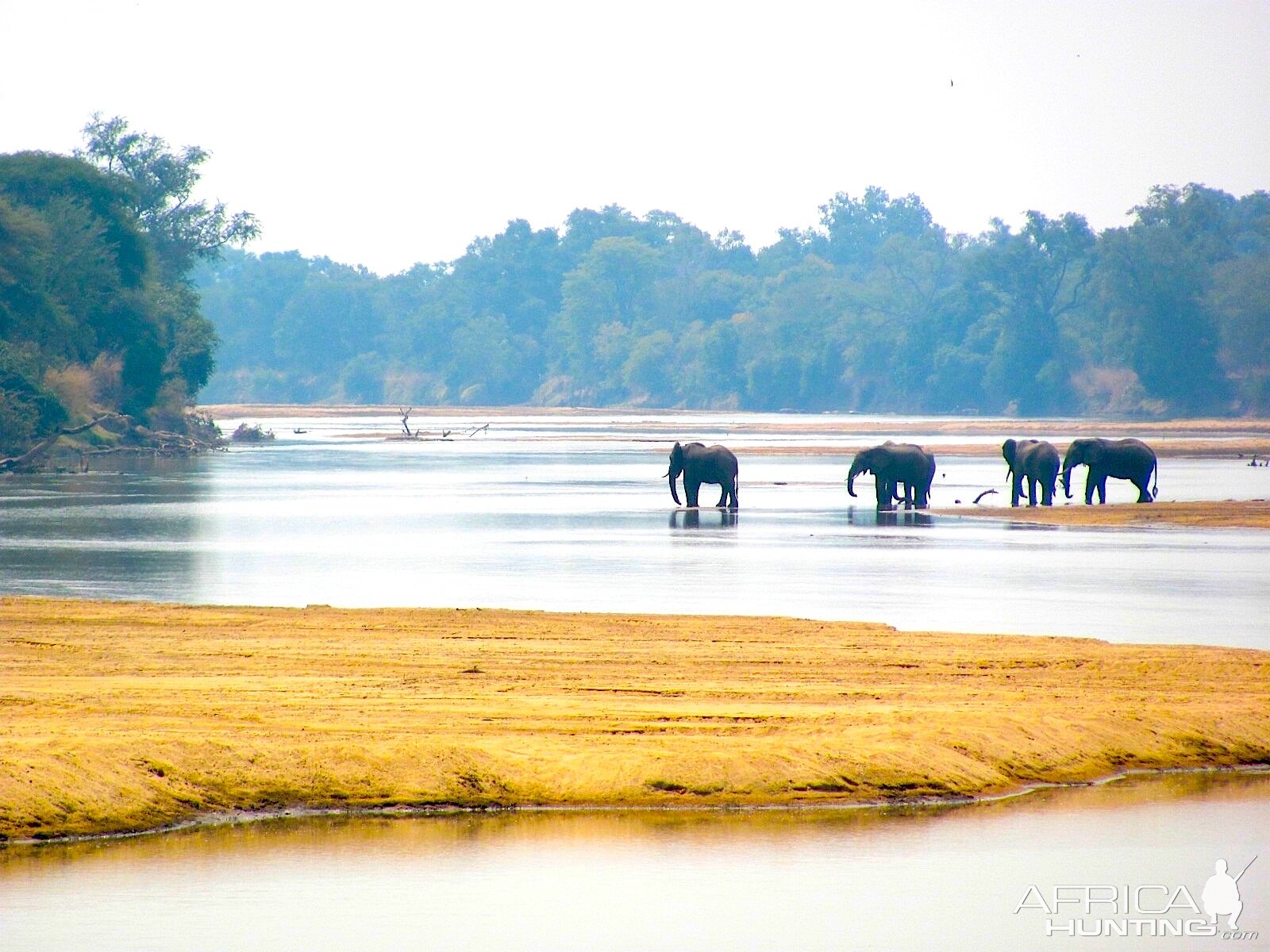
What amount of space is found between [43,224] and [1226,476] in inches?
1681

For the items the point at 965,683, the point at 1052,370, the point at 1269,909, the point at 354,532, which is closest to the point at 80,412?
the point at 354,532

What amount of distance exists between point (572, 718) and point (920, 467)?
29424mm

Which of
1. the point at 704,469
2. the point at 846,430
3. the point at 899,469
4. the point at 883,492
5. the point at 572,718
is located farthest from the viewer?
the point at 846,430

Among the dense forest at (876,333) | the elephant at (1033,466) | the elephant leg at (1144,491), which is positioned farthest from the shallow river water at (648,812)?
the dense forest at (876,333)

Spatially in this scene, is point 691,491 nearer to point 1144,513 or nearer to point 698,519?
point 698,519

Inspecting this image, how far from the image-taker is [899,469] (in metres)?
42.1

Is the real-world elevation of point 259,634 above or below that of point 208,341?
below

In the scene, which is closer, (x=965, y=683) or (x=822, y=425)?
(x=965, y=683)

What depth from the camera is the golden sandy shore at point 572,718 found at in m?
12.2

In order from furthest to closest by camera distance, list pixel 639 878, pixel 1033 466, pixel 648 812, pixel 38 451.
Answer: pixel 38 451 → pixel 1033 466 → pixel 648 812 → pixel 639 878

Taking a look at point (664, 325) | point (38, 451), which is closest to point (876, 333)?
point (664, 325)

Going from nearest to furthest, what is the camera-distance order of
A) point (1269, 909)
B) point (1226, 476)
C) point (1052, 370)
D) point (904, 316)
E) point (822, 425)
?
point (1269, 909) < point (1226, 476) < point (822, 425) < point (1052, 370) < point (904, 316)

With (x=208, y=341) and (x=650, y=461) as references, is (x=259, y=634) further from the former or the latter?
(x=208, y=341)

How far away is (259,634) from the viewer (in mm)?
18422
